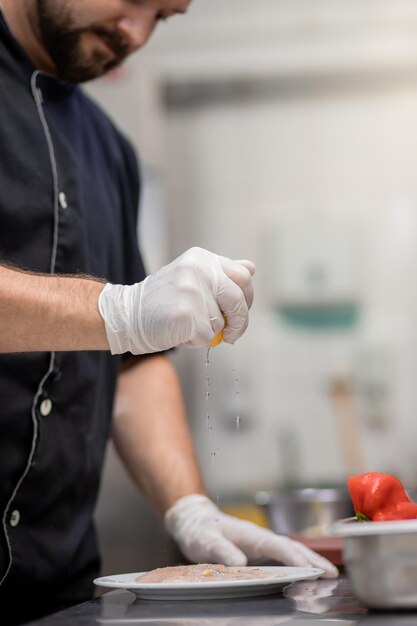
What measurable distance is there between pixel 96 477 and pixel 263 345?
9.06ft

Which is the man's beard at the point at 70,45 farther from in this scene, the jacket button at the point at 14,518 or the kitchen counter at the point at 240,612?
the kitchen counter at the point at 240,612

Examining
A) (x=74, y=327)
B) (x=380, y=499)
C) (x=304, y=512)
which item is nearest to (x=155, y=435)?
(x=304, y=512)

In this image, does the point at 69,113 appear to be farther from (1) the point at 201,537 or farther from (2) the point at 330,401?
(2) the point at 330,401

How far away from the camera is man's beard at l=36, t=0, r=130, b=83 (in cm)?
168

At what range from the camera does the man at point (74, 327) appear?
1.23 meters

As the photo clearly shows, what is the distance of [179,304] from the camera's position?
119 cm

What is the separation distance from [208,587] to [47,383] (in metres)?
0.59

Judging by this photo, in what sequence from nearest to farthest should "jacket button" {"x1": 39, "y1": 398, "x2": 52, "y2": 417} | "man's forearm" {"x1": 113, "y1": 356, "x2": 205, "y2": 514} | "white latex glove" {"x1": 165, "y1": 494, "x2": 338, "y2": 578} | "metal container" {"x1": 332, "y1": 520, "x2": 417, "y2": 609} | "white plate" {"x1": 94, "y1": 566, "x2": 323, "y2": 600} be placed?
"metal container" {"x1": 332, "y1": 520, "x2": 417, "y2": 609}, "white plate" {"x1": 94, "y1": 566, "x2": 323, "y2": 600}, "white latex glove" {"x1": 165, "y1": 494, "x2": 338, "y2": 578}, "jacket button" {"x1": 39, "y1": 398, "x2": 52, "y2": 417}, "man's forearm" {"x1": 113, "y1": 356, "x2": 205, "y2": 514}

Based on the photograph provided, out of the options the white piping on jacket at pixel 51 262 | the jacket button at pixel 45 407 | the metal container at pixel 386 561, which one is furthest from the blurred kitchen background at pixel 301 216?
the metal container at pixel 386 561

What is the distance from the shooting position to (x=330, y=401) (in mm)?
4391

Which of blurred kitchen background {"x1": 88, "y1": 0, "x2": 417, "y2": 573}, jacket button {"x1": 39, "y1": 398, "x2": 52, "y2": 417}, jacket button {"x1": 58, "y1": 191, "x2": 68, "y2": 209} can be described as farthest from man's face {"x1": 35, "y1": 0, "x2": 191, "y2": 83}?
blurred kitchen background {"x1": 88, "y1": 0, "x2": 417, "y2": 573}

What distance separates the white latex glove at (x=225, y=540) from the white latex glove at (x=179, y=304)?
1.40 ft

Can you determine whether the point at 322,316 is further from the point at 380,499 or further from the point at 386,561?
the point at 386,561

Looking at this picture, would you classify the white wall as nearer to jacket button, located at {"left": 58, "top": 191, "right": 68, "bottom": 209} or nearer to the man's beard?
the man's beard
